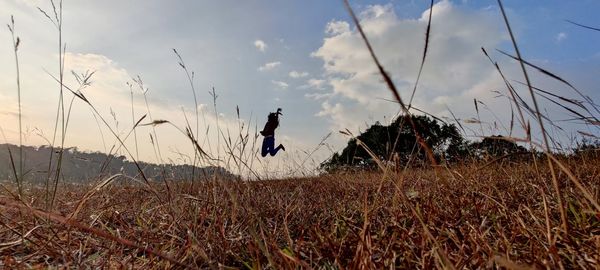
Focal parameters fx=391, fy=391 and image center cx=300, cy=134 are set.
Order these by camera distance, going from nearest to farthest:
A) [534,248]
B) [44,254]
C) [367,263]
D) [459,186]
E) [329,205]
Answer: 1. [367,263]
2. [534,248]
3. [44,254]
4. [459,186]
5. [329,205]

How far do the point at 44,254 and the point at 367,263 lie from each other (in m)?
1.56

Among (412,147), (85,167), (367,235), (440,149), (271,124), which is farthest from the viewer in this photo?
(412,147)

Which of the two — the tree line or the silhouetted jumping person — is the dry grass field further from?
the silhouetted jumping person

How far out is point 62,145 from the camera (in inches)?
96.9

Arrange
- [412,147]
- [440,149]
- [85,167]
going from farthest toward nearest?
[412,147] → [85,167] → [440,149]

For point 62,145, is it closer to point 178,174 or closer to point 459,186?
point 178,174

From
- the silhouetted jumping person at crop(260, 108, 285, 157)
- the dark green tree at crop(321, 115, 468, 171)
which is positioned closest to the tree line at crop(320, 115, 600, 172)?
the dark green tree at crop(321, 115, 468, 171)

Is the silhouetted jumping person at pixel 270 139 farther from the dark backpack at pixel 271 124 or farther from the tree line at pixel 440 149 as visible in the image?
the tree line at pixel 440 149

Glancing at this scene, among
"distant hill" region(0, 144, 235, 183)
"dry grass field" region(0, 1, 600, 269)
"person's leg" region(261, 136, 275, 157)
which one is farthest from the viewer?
"person's leg" region(261, 136, 275, 157)

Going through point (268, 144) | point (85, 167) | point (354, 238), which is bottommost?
point (354, 238)

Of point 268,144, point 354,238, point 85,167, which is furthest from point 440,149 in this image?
point 85,167

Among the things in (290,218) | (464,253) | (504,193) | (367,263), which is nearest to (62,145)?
(290,218)

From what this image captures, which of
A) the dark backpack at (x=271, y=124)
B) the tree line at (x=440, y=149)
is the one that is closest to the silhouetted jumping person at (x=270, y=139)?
the dark backpack at (x=271, y=124)

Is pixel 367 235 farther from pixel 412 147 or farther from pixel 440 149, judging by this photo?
pixel 412 147
